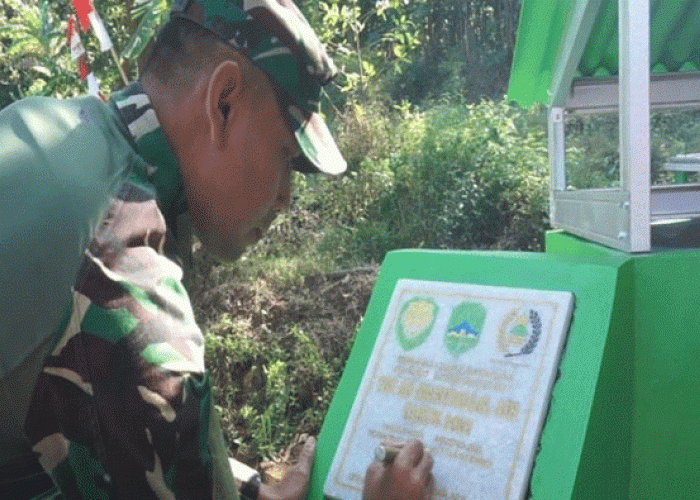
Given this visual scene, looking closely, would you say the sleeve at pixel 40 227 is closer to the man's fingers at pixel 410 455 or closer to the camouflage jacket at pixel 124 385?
the camouflage jacket at pixel 124 385

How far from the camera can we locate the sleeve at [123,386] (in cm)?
114

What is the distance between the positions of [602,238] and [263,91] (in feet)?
3.67

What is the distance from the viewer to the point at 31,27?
20.0ft

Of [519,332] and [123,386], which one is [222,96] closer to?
[123,386]

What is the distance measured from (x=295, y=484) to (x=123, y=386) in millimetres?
1086

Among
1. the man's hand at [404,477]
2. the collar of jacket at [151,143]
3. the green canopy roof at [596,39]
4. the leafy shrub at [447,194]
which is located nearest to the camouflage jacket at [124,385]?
the collar of jacket at [151,143]

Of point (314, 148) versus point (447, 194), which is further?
point (447, 194)

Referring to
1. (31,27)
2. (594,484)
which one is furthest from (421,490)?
(31,27)

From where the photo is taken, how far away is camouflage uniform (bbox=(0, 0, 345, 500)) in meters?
1.14

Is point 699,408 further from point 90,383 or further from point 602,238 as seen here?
point 90,383

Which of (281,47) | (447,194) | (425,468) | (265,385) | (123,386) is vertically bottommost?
(265,385)

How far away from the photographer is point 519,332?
1.87 metres

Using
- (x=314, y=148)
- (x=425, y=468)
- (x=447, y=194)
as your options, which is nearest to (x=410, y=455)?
(x=425, y=468)

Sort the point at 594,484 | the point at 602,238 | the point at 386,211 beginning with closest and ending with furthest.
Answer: the point at 594,484, the point at 602,238, the point at 386,211
